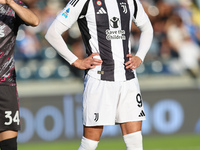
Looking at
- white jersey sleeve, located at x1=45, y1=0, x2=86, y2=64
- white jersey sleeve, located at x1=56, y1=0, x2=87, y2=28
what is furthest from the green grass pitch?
white jersey sleeve, located at x1=56, y1=0, x2=87, y2=28

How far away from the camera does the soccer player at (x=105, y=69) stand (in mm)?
4895

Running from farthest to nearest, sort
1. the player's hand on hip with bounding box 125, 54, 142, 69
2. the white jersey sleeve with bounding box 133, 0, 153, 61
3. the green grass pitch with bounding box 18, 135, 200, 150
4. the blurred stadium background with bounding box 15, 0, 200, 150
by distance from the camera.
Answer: the blurred stadium background with bounding box 15, 0, 200, 150 < the green grass pitch with bounding box 18, 135, 200, 150 < the white jersey sleeve with bounding box 133, 0, 153, 61 < the player's hand on hip with bounding box 125, 54, 142, 69

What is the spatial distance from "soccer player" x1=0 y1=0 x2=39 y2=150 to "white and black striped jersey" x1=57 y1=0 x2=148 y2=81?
418 millimetres

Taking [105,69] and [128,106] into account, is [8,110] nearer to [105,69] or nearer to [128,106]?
[105,69]

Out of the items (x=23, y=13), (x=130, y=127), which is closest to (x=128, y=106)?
(x=130, y=127)

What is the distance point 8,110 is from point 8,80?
11.4 inches

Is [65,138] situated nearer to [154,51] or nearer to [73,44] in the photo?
[73,44]

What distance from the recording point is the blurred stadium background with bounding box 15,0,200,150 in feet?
30.1

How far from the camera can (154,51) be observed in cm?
1096

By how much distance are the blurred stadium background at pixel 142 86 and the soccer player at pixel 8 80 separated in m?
3.87

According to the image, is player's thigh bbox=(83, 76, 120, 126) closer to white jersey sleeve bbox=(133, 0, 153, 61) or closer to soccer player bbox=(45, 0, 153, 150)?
soccer player bbox=(45, 0, 153, 150)

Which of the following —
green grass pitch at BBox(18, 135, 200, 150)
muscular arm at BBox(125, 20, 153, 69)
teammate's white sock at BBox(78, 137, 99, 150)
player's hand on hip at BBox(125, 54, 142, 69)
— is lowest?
green grass pitch at BBox(18, 135, 200, 150)

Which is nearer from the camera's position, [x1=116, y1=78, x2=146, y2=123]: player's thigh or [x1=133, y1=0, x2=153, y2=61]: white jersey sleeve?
[x1=116, y1=78, x2=146, y2=123]: player's thigh

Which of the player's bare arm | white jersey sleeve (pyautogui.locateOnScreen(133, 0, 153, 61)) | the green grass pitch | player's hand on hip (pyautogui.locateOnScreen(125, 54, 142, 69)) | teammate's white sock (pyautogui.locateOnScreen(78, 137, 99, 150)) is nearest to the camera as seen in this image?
the player's bare arm
